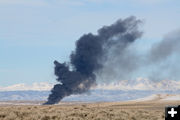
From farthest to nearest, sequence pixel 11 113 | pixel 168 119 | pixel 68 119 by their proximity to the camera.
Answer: pixel 11 113 → pixel 68 119 → pixel 168 119

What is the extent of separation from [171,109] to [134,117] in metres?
28.3

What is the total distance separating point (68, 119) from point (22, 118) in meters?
5.73

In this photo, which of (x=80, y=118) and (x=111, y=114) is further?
(x=111, y=114)

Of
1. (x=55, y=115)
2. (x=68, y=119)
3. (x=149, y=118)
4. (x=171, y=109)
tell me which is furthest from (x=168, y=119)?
(x=149, y=118)

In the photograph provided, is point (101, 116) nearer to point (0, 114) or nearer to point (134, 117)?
point (134, 117)

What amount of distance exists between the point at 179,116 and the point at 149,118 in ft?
97.6

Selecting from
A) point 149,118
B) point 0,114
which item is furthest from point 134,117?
point 0,114

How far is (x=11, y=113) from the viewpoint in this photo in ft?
170

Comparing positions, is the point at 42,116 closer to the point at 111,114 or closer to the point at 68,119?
the point at 68,119

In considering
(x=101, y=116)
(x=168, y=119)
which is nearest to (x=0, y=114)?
(x=101, y=116)

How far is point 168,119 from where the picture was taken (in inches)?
1064

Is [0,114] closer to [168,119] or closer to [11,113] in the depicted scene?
[11,113]

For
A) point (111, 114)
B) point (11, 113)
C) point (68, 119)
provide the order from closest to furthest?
point (68, 119)
point (11, 113)
point (111, 114)

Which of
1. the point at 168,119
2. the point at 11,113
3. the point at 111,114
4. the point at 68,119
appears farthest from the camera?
the point at 111,114
